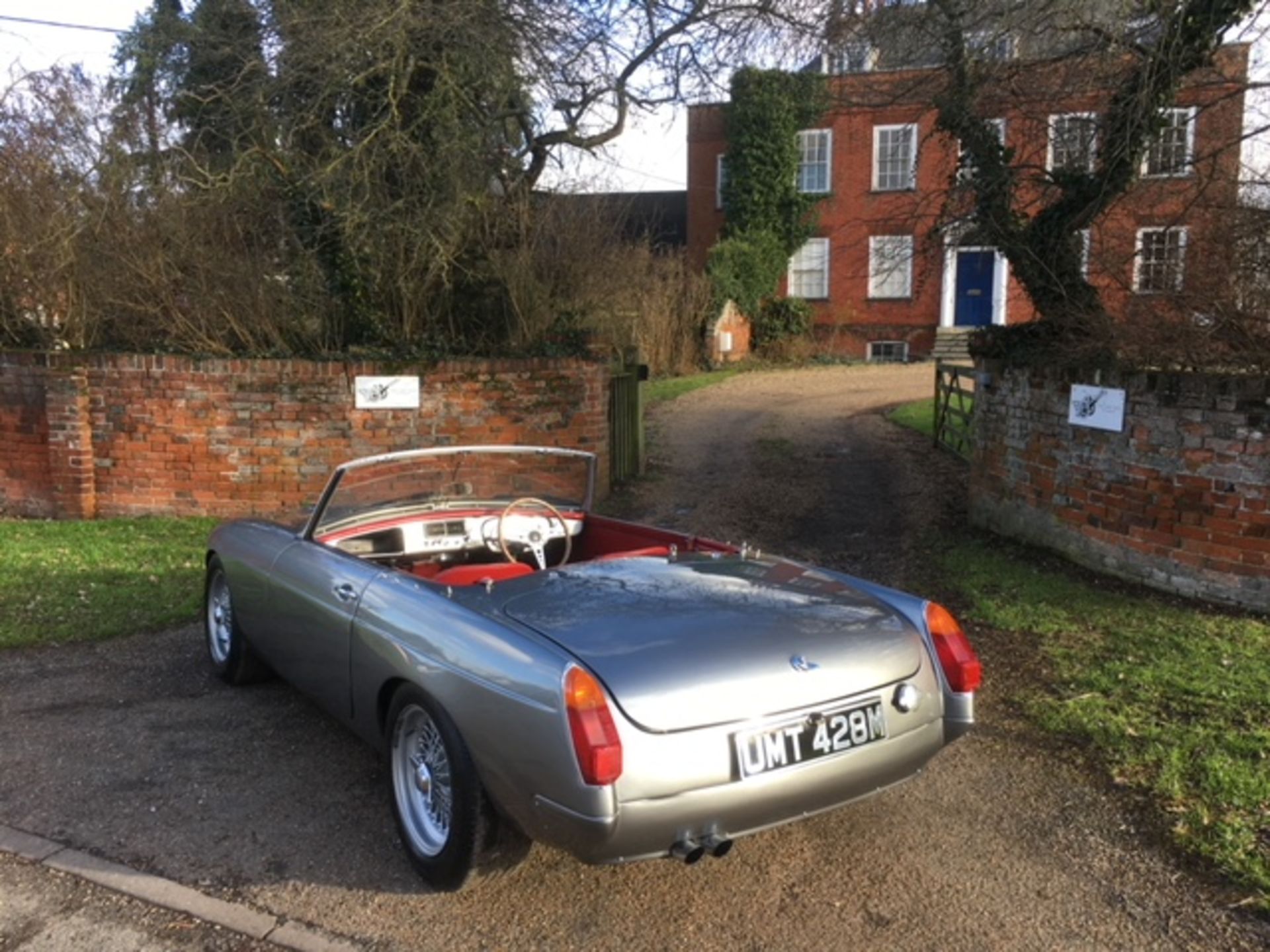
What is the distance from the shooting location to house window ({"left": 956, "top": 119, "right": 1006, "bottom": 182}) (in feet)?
27.5

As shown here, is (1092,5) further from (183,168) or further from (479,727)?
(183,168)

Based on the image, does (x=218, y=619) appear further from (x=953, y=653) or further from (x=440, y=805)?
(x=953, y=653)

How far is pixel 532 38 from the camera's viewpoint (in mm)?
9516

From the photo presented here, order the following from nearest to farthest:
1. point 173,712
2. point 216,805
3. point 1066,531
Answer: point 216,805
point 173,712
point 1066,531

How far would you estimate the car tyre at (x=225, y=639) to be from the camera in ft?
16.2

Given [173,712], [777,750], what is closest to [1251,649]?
[777,750]

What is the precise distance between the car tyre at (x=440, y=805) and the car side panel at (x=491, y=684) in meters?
0.07

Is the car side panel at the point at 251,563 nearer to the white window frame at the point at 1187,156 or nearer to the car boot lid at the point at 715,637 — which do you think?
the car boot lid at the point at 715,637

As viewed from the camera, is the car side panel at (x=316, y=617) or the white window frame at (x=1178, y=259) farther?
the white window frame at (x=1178, y=259)

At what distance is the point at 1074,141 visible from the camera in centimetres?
798

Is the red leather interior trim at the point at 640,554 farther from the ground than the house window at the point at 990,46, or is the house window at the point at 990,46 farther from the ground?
the house window at the point at 990,46

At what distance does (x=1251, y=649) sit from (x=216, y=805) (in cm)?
492

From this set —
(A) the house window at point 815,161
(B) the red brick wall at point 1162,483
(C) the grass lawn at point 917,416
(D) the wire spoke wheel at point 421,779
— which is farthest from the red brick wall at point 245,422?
(A) the house window at point 815,161

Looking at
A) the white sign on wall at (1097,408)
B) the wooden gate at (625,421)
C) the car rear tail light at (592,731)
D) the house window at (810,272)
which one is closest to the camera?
the car rear tail light at (592,731)
